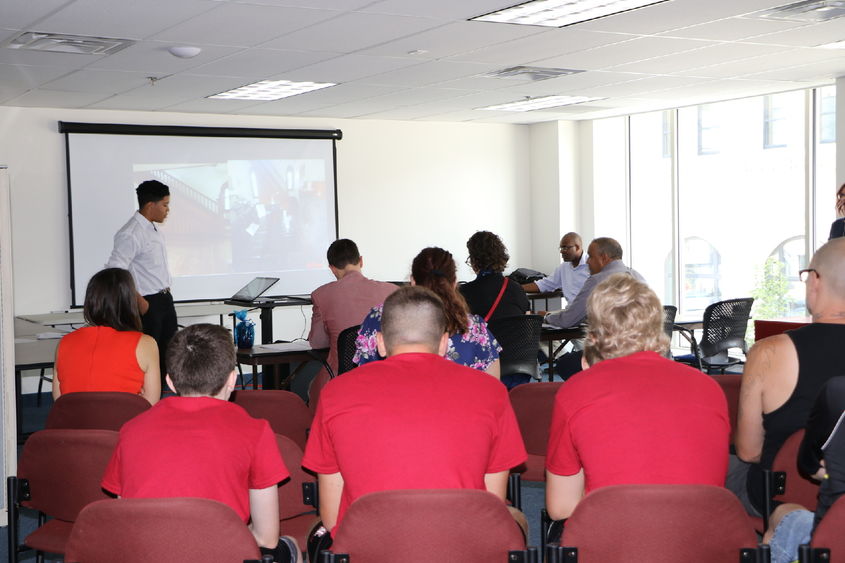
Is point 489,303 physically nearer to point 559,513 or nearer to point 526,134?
point 559,513

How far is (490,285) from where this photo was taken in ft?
17.0

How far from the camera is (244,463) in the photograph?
87.9 inches

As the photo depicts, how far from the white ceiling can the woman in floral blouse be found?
156cm

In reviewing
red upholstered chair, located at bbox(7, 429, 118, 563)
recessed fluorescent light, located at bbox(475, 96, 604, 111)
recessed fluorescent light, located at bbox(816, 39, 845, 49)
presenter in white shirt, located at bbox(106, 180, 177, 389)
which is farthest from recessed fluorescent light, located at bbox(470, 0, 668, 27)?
recessed fluorescent light, located at bbox(475, 96, 604, 111)

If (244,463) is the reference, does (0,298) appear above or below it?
above

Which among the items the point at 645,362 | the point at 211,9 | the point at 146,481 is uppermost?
the point at 211,9

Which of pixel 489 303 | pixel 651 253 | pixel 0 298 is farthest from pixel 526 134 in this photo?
pixel 0 298

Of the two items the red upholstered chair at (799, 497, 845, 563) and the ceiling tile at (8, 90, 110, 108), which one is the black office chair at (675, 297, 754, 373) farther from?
the ceiling tile at (8, 90, 110, 108)

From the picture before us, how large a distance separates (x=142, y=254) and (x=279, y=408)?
289 centimetres

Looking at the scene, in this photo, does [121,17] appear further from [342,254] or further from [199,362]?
[199,362]

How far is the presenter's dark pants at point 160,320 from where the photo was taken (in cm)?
602

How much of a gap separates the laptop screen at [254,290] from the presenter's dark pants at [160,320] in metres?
1.76

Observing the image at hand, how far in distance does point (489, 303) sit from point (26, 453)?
2.94 m

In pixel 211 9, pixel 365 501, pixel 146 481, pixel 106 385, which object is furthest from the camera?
pixel 211 9
